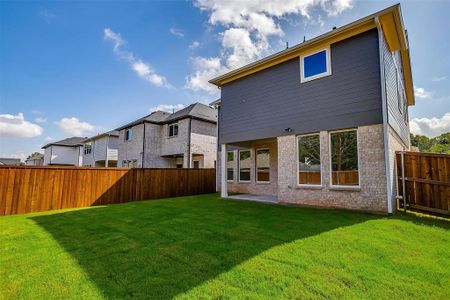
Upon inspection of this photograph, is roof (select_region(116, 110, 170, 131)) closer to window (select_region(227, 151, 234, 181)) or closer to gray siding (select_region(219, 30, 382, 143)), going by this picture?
window (select_region(227, 151, 234, 181))

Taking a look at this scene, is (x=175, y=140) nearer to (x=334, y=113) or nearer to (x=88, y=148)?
(x=334, y=113)

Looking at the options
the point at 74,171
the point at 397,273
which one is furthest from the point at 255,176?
the point at 397,273

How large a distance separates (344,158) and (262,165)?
18.7 ft

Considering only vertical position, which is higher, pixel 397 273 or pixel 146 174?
Result: pixel 146 174

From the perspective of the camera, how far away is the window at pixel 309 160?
8219 mm

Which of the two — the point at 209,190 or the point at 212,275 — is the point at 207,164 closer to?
the point at 209,190

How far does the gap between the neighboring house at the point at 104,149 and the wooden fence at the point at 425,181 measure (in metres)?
27.8

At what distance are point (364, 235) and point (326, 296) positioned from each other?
2.87m

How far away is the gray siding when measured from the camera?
23.6 ft

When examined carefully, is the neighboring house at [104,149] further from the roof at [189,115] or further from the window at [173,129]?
the window at [173,129]

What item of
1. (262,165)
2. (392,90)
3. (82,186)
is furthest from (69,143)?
(392,90)

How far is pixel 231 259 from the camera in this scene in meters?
3.65

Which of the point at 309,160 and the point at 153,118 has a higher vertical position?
the point at 153,118

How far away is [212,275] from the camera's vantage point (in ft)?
10.3
